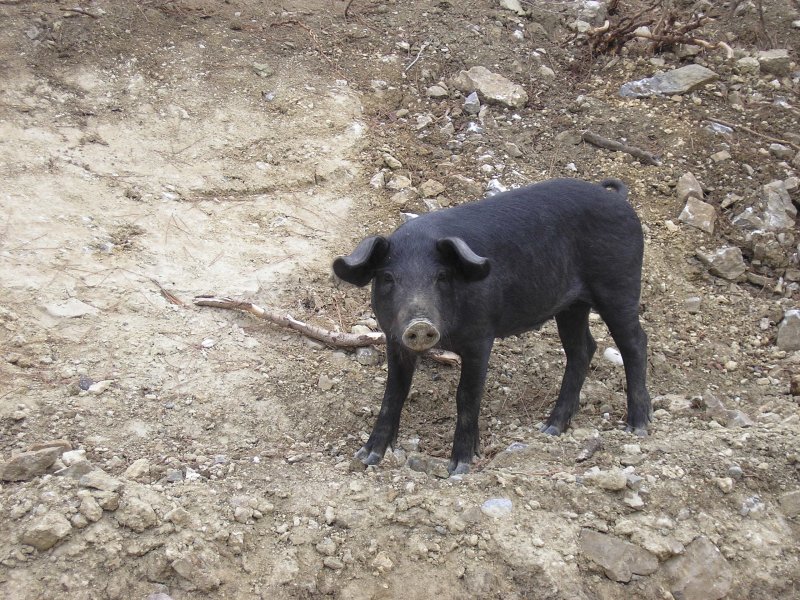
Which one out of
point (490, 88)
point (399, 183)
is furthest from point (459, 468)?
point (490, 88)

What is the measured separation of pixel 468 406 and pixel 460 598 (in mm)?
1325

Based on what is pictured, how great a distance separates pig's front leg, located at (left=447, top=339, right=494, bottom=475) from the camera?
5.54 meters

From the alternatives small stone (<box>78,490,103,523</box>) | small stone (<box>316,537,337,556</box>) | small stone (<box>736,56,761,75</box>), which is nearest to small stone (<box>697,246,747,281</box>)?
small stone (<box>736,56,761,75</box>)

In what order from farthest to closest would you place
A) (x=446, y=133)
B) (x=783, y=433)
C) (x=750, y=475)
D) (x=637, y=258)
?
(x=446, y=133) → (x=637, y=258) → (x=783, y=433) → (x=750, y=475)

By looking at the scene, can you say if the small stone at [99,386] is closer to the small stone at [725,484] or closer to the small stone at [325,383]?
the small stone at [325,383]

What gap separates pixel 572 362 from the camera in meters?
6.42

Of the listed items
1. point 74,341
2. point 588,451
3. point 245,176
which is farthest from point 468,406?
point 245,176

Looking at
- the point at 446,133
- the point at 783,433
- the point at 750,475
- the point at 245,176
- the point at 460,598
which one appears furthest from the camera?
the point at 446,133

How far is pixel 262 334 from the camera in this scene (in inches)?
267

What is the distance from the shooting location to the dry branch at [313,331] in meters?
6.75

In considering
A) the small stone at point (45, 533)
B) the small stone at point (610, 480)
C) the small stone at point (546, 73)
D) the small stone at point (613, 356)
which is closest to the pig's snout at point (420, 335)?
the small stone at point (610, 480)

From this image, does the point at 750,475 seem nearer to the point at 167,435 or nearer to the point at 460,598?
the point at 460,598

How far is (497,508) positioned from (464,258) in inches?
53.5

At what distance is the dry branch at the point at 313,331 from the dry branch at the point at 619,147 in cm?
356
